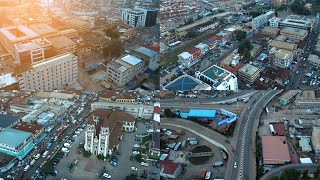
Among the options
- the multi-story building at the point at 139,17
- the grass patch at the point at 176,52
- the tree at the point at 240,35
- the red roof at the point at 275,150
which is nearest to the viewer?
the red roof at the point at 275,150

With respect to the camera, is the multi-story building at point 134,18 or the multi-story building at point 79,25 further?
the multi-story building at point 134,18

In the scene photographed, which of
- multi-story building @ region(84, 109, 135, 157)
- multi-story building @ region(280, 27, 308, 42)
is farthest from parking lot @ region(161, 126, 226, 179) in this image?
multi-story building @ region(280, 27, 308, 42)

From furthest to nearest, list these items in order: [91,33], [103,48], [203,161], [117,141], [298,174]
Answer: [91,33], [103,48], [117,141], [203,161], [298,174]

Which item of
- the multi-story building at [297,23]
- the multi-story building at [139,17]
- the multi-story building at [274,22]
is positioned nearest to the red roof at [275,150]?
the multi-story building at [297,23]

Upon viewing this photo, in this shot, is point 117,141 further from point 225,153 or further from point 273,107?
point 273,107

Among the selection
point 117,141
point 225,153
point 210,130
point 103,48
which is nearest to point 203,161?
point 225,153

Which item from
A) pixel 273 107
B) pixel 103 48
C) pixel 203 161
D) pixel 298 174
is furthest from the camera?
pixel 103 48

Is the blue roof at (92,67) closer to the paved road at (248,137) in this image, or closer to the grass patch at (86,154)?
the grass patch at (86,154)
